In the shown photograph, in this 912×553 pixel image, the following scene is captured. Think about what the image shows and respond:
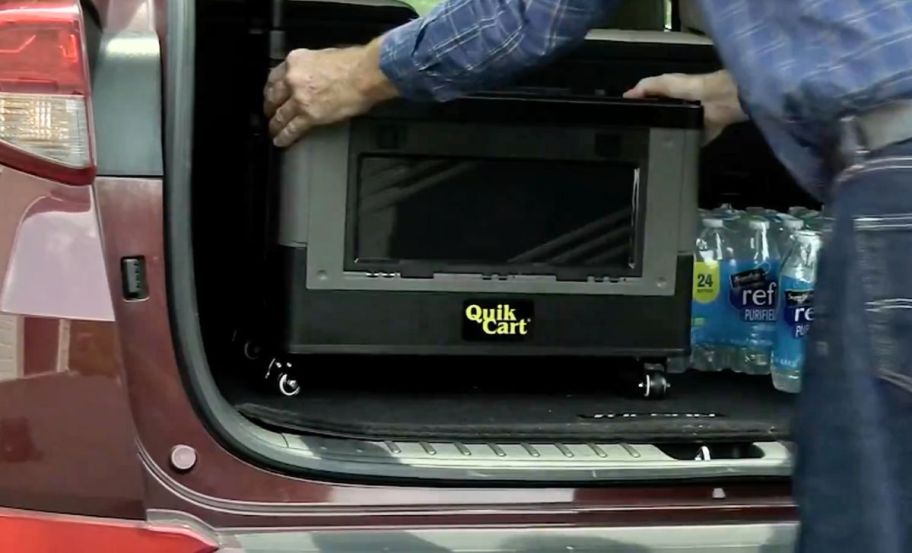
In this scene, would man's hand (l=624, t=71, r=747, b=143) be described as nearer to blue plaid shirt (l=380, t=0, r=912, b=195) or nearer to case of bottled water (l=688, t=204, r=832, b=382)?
case of bottled water (l=688, t=204, r=832, b=382)

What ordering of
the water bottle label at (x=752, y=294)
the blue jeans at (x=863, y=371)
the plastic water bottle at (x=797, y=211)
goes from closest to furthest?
the blue jeans at (x=863, y=371) < the water bottle label at (x=752, y=294) < the plastic water bottle at (x=797, y=211)

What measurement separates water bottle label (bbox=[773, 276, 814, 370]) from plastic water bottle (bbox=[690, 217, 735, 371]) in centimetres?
13

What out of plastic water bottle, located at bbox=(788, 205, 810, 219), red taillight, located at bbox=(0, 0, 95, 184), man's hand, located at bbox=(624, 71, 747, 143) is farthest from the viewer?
plastic water bottle, located at bbox=(788, 205, 810, 219)

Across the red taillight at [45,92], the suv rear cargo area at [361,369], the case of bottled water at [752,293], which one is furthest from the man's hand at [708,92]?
the red taillight at [45,92]

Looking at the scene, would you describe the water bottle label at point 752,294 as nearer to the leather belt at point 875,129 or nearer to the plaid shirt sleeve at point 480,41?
the plaid shirt sleeve at point 480,41

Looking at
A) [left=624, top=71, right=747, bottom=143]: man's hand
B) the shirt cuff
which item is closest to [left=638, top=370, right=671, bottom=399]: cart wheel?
[left=624, top=71, right=747, bottom=143]: man's hand

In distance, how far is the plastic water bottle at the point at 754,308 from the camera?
2195mm

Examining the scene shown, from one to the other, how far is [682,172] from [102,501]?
37.4 inches

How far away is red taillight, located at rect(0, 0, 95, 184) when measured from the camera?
3.98 feet

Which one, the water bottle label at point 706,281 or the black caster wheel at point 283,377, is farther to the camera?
the water bottle label at point 706,281

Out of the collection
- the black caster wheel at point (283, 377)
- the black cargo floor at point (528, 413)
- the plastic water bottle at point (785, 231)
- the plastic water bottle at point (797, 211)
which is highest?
the plastic water bottle at point (797, 211)

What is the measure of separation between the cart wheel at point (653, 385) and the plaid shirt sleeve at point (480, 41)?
586 mm

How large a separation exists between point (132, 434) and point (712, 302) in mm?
1197

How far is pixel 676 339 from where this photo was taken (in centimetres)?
192
